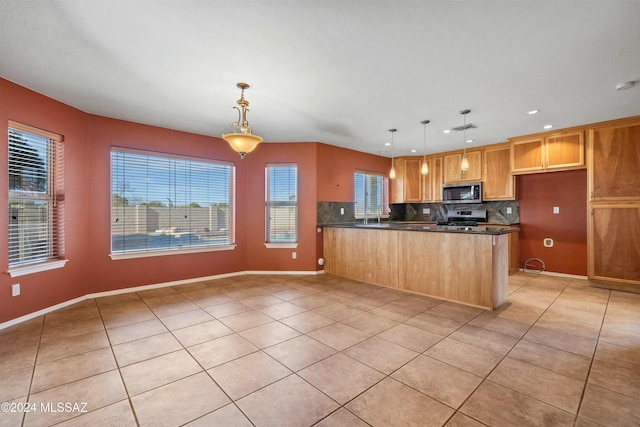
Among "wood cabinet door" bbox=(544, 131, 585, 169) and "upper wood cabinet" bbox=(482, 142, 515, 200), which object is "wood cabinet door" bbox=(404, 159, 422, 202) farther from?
"wood cabinet door" bbox=(544, 131, 585, 169)

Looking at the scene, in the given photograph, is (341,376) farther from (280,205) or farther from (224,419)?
(280,205)

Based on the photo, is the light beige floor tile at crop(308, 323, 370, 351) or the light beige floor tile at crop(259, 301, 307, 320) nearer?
the light beige floor tile at crop(308, 323, 370, 351)

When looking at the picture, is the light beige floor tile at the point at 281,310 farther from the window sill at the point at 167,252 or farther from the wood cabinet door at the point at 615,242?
the wood cabinet door at the point at 615,242

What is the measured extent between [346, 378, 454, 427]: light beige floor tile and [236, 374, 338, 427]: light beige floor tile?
19 centimetres

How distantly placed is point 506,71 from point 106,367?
167 inches

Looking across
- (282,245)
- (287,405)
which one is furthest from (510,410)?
(282,245)

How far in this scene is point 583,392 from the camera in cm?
181

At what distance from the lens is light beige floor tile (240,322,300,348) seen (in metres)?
2.52

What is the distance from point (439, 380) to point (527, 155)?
14.8ft

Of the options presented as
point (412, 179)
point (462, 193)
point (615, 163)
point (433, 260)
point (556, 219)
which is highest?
point (412, 179)

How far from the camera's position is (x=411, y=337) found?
260 centimetres

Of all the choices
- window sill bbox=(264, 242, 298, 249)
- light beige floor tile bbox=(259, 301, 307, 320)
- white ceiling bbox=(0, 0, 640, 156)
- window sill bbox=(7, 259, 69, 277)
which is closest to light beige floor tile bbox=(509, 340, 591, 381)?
light beige floor tile bbox=(259, 301, 307, 320)

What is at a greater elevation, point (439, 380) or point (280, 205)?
point (280, 205)

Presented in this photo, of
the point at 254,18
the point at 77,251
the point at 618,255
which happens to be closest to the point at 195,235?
the point at 77,251
